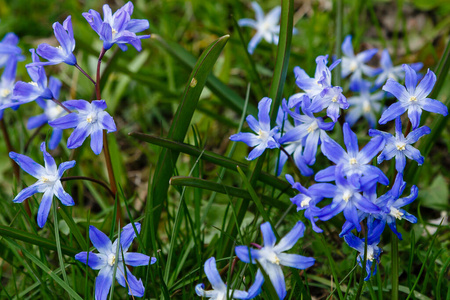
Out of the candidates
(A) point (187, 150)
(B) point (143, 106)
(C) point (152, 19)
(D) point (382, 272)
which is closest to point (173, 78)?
(B) point (143, 106)

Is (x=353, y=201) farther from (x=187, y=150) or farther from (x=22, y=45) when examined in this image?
(x=22, y=45)

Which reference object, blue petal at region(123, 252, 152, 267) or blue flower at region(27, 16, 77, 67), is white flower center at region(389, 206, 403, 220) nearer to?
blue petal at region(123, 252, 152, 267)

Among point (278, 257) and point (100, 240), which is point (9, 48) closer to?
point (100, 240)

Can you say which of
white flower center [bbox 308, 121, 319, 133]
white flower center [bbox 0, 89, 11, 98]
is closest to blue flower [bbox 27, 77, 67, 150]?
white flower center [bbox 0, 89, 11, 98]

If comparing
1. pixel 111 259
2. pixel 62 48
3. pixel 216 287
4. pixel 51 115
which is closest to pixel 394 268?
pixel 216 287

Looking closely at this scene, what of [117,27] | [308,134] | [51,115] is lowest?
[51,115]

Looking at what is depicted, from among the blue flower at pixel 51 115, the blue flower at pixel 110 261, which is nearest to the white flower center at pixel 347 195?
the blue flower at pixel 110 261
